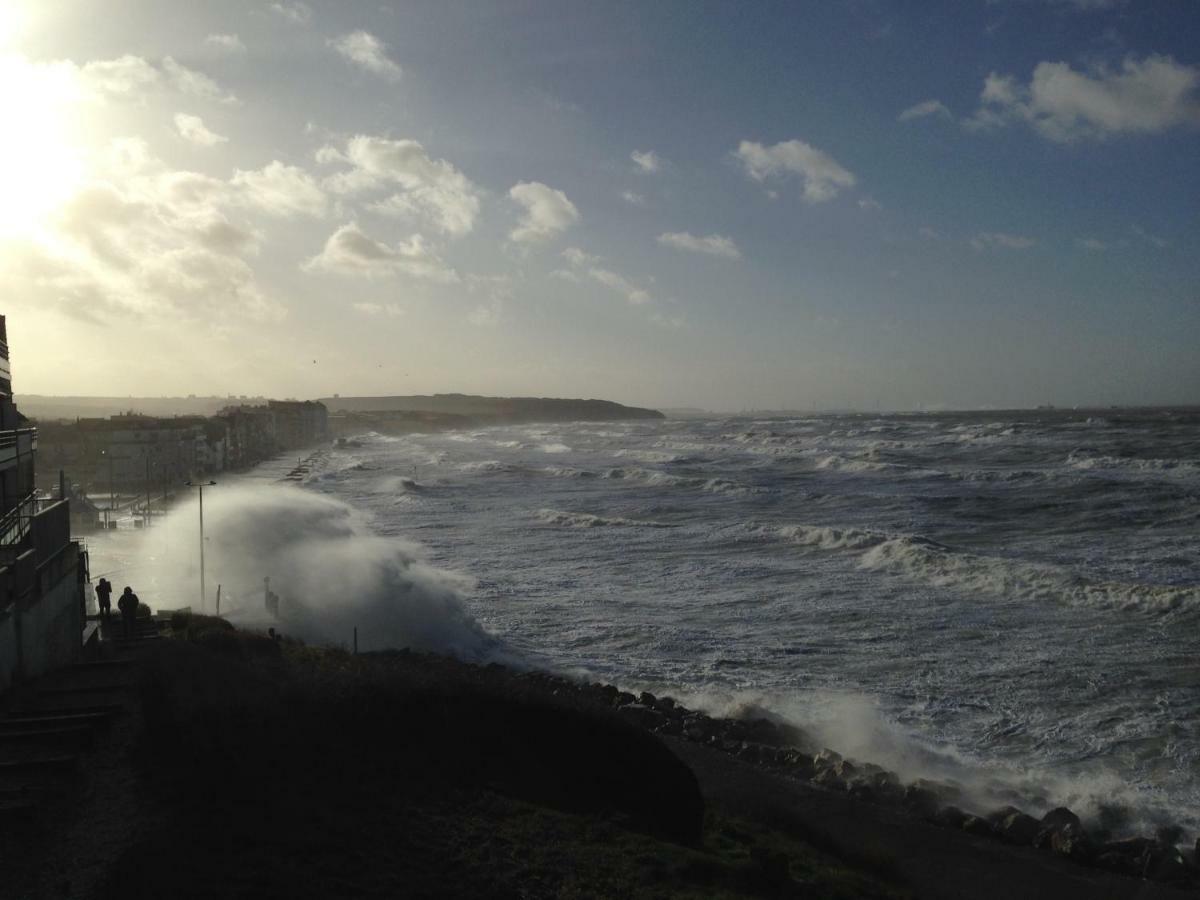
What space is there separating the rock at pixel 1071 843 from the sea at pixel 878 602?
85 cm

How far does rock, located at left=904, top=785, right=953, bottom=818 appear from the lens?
14.2m

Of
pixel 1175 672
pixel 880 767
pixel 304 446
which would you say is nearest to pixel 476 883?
pixel 880 767

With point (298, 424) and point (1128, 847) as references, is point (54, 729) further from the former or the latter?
point (298, 424)

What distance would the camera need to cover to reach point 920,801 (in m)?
14.5

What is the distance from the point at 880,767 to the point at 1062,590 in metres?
Answer: 15.0

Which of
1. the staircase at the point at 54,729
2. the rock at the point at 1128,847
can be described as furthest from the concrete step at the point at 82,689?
the rock at the point at 1128,847

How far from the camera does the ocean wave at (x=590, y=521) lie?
4472cm

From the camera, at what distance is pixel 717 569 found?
33281 mm

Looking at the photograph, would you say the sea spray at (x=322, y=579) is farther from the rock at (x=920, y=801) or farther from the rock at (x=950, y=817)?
the rock at (x=950, y=817)

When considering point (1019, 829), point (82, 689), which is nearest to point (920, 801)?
point (1019, 829)

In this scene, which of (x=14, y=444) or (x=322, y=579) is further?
(x=322, y=579)

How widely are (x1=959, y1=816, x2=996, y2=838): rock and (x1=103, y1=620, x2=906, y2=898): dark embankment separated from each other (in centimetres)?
295

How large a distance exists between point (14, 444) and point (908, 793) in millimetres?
18221

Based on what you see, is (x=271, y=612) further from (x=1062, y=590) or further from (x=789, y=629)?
(x=1062, y=590)
